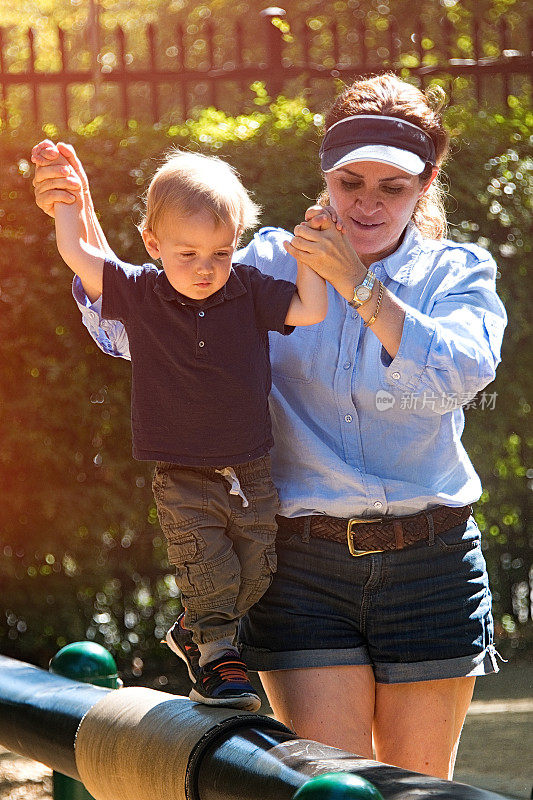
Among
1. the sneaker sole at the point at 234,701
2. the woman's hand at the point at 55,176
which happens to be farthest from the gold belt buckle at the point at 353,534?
the woman's hand at the point at 55,176

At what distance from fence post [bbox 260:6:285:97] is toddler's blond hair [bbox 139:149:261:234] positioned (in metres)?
4.72

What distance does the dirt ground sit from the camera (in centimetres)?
428

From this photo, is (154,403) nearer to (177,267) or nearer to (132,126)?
(177,267)

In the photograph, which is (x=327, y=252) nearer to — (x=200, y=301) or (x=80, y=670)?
(x=200, y=301)

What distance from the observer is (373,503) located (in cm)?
233

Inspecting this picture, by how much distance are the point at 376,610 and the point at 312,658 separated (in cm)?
17

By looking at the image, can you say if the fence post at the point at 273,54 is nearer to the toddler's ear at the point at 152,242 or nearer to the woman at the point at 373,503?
the woman at the point at 373,503

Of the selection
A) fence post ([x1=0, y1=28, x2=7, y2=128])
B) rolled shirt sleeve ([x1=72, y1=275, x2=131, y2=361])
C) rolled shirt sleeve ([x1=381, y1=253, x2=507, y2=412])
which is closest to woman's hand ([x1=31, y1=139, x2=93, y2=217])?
rolled shirt sleeve ([x1=72, y1=275, x2=131, y2=361])

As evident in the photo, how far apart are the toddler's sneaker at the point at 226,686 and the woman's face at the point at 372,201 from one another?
0.91 metres

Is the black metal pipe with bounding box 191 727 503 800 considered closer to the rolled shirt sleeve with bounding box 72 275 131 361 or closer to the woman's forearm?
the woman's forearm

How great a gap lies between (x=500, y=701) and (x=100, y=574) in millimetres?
2011

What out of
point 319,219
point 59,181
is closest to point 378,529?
point 319,219

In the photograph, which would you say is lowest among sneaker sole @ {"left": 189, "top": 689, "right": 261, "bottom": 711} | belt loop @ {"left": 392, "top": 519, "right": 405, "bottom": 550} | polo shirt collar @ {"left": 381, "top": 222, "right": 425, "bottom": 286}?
sneaker sole @ {"left": 189, "top": 689, "right": 261, "bottom": 711}

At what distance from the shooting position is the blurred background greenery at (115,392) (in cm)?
511
